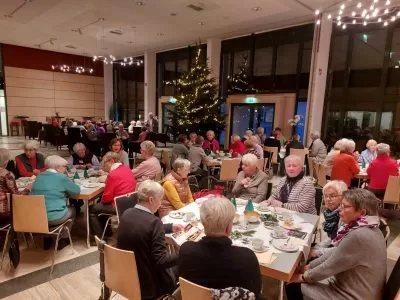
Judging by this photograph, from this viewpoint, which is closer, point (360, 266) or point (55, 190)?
point (360, 266)

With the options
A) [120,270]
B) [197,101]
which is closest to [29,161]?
→ [120,270]

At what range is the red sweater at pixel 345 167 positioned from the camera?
15.6ft

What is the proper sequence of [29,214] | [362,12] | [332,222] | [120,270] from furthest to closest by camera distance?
[362,12], [29,214], [332,222], [120,270]

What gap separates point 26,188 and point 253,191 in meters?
2.90

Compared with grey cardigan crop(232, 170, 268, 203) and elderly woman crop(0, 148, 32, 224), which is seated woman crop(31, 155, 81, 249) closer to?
elderly woman crop(0, 148, 32, 224)

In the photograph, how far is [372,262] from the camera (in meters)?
1.75

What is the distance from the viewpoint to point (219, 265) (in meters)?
1.46

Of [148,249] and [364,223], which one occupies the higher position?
[364,223]

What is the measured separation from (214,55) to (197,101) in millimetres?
2646

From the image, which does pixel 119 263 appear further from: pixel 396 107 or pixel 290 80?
pixel 290 80

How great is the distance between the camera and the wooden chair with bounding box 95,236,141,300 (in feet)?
5.88

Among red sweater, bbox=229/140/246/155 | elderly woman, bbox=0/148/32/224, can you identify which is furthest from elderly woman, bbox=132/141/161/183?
red sweater, bbox=229/140/246/155

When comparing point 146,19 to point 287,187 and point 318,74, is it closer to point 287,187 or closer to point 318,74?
point 318,74

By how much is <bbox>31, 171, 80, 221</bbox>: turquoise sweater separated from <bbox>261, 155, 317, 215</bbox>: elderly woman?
7.55 feet
